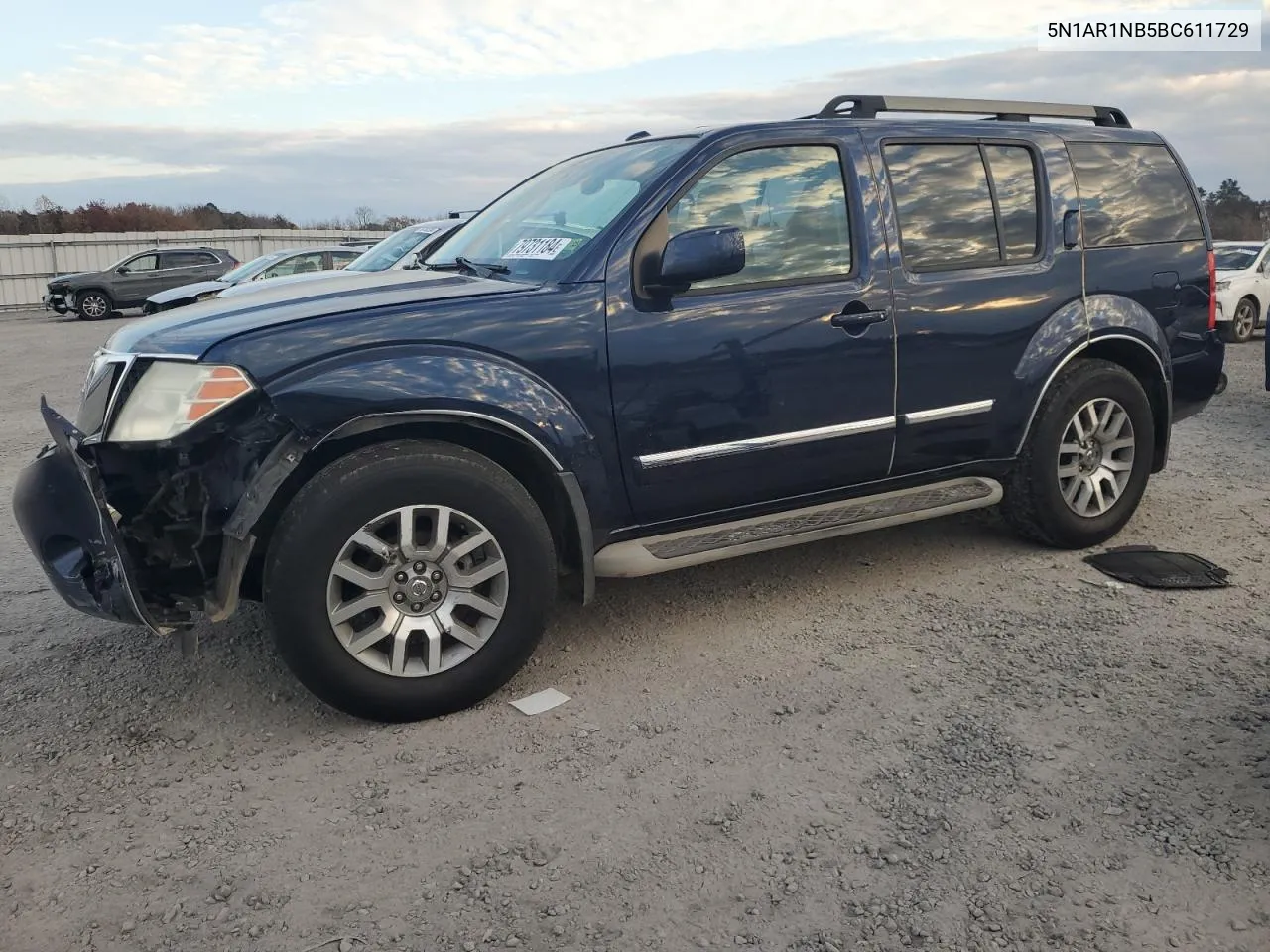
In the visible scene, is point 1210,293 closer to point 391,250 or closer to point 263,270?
point 391,250

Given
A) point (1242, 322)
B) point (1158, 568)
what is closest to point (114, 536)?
point (1158, 568)

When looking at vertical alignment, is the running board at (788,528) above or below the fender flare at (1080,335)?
below

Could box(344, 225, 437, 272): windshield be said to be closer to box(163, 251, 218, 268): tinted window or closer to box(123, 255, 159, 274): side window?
box(163, 251, 218, 268): tinted window

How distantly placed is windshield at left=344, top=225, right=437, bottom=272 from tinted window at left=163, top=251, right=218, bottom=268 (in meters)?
17.1

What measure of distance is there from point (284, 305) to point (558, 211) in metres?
1.20

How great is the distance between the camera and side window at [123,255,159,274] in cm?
2519

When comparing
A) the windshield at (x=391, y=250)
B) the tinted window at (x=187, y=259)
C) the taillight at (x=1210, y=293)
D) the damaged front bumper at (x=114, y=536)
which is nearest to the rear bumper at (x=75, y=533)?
the damaged front bumper at (x=114, y=536)

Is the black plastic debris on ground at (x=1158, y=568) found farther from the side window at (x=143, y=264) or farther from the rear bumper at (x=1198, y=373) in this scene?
the side window at (x=143, y=264)

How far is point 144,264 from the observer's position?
25.4 m

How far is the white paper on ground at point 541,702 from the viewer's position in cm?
343

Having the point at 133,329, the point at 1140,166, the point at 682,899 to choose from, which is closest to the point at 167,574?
the point at 133,329

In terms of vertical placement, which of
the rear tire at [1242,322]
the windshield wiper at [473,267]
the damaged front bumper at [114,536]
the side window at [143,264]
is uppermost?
the side window at [143,264]

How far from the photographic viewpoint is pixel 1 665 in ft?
12.5

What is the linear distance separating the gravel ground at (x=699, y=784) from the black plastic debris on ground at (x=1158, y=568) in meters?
0.13
